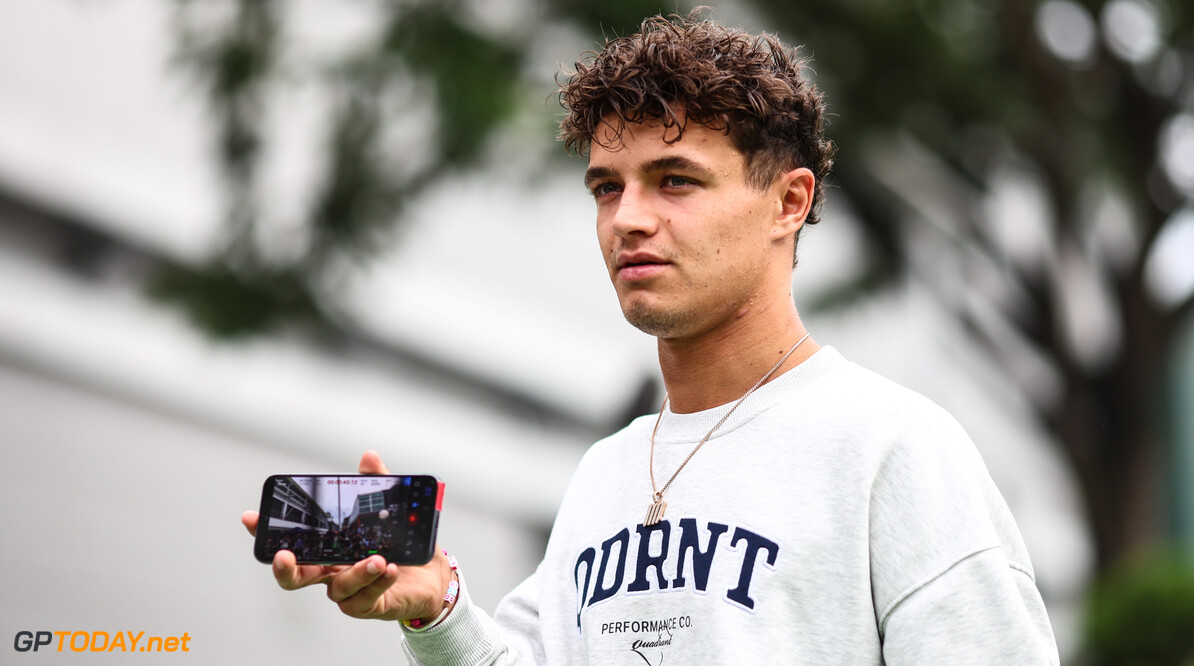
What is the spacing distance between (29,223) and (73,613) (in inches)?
145

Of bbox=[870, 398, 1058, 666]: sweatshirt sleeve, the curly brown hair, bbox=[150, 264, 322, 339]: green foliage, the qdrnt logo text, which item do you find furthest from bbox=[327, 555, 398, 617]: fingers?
bbox=[150, 264, 322, 339]: green foliage

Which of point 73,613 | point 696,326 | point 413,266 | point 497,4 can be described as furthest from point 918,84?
point 73,613

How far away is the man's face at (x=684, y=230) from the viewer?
7.91 feet

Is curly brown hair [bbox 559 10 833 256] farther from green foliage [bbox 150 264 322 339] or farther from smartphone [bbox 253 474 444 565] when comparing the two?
green foliage [bbox 150 264 322 339]

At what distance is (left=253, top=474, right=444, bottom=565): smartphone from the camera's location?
225 cm

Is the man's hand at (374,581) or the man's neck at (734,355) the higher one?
the man's neck at (734,355)

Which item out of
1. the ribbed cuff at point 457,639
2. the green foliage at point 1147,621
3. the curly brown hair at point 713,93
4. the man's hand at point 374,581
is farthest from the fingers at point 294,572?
the green foliage at point 1147,621

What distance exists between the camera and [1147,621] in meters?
7.80

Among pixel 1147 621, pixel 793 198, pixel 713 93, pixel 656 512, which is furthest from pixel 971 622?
pixel 1147 621

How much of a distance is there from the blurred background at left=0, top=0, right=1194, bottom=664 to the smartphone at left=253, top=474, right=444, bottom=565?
2.94 metres

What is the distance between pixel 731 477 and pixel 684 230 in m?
0.53

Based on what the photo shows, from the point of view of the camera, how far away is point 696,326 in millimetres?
2475

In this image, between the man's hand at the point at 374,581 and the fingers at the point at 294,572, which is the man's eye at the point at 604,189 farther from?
the fingers at the point at 294,572

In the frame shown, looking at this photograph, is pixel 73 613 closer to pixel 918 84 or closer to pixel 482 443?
pixel 482 443
